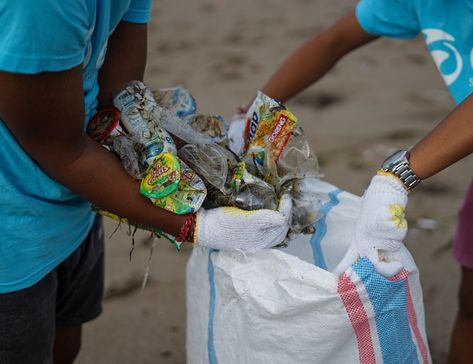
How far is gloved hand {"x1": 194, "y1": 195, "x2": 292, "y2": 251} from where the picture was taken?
1.26 metres

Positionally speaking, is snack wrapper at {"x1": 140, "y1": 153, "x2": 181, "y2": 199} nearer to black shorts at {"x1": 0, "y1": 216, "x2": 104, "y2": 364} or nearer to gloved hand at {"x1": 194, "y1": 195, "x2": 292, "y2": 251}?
gloved hand at {"x1": 194, "y1": 195, "x2": 292, "y2": 251}

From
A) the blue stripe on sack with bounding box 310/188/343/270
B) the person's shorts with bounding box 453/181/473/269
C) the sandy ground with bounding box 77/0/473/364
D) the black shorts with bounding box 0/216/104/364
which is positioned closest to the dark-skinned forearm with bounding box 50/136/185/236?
the black shorts with bounding box 0/216/104/364

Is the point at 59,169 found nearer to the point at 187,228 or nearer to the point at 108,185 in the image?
the point at 108,185

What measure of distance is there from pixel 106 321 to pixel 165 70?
2076mm

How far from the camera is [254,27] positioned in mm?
4645

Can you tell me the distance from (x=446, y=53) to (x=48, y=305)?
1054 millimetres

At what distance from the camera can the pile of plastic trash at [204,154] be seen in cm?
126

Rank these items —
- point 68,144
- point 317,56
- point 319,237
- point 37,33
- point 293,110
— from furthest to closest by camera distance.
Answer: point 293,110, point 317,56, point 319,237, point 68,144, point 37,33

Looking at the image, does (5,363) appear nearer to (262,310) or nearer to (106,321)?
(262,310)

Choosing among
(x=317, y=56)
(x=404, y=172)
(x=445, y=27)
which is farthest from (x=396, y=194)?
(x=317, y=56)

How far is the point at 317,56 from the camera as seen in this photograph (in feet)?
5.76

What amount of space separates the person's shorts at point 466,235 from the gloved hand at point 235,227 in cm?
71

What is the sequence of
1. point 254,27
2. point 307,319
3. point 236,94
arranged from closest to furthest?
point 307,319
point 236,94
point 254,27

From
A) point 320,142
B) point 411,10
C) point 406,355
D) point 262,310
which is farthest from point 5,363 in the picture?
point 320,142
